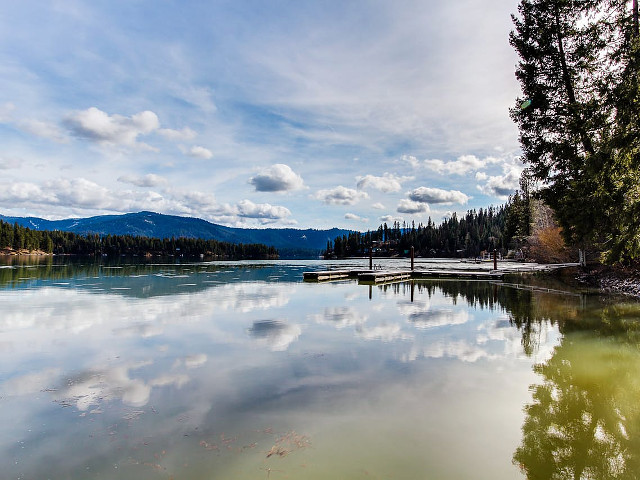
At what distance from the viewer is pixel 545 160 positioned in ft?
72.2

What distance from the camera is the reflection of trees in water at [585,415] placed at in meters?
4.40

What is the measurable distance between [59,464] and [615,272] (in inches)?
1186

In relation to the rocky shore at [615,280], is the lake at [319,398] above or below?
below

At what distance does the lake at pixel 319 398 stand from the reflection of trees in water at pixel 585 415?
0.10 feet

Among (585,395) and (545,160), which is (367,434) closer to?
(585,395)

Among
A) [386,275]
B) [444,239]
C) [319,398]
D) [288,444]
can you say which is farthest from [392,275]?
[444,239]

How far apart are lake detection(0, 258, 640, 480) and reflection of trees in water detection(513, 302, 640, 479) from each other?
0.03m

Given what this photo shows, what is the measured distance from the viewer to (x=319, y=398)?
6.43 metres

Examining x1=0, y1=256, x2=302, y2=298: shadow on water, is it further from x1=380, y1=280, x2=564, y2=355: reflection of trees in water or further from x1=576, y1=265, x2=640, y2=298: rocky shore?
x1=576, y1=265, x2=640, y2=298: rocky shore

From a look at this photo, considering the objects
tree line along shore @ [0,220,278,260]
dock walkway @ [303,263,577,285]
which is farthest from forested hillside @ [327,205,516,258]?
dock walkway @ [303,263,577,285]

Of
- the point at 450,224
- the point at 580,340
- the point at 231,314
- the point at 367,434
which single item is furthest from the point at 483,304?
the point at 450,224

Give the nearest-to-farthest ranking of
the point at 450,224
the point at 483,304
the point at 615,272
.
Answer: the point at 483,304, the point at 615,272, the point at 450,224

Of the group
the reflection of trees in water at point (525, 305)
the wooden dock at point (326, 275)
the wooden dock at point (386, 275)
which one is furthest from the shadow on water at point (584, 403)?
the wooden dock at point (326, 275)

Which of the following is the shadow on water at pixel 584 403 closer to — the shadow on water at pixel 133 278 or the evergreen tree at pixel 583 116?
the evergreen tree at pixel 583 116
